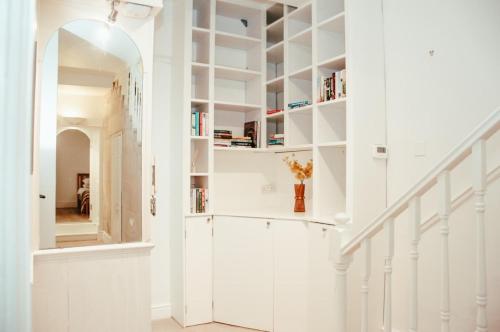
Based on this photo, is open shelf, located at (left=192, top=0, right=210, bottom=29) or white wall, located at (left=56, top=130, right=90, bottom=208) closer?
white wall, located at (left=56, top=130, right=90, bottom=208)

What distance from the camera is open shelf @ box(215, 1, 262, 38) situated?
3686 millimetres

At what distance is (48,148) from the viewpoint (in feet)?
7.51

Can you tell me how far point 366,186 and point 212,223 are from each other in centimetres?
138

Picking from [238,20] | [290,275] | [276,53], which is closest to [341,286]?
[290,275]

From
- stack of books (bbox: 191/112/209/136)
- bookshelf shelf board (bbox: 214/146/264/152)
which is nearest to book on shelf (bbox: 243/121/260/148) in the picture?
bookshelf shelf board (bbox: 214/146/264/152)

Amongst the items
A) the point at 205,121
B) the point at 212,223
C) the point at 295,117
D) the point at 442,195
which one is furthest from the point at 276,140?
the point at 442,195

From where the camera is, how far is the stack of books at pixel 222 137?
354 centimetres

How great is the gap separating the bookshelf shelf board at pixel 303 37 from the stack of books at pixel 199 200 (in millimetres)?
1557

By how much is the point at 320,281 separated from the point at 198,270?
109 centimetres

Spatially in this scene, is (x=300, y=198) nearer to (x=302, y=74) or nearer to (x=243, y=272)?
(x=243, y=272)

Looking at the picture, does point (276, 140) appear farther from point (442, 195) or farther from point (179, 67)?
point (442, 195)

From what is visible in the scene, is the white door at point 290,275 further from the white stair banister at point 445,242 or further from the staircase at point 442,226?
the white stair banister at point 445,242

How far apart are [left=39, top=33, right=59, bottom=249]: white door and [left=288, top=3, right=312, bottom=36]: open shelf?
198 cm

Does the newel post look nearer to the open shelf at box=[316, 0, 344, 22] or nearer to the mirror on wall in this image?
the mirror on wall
